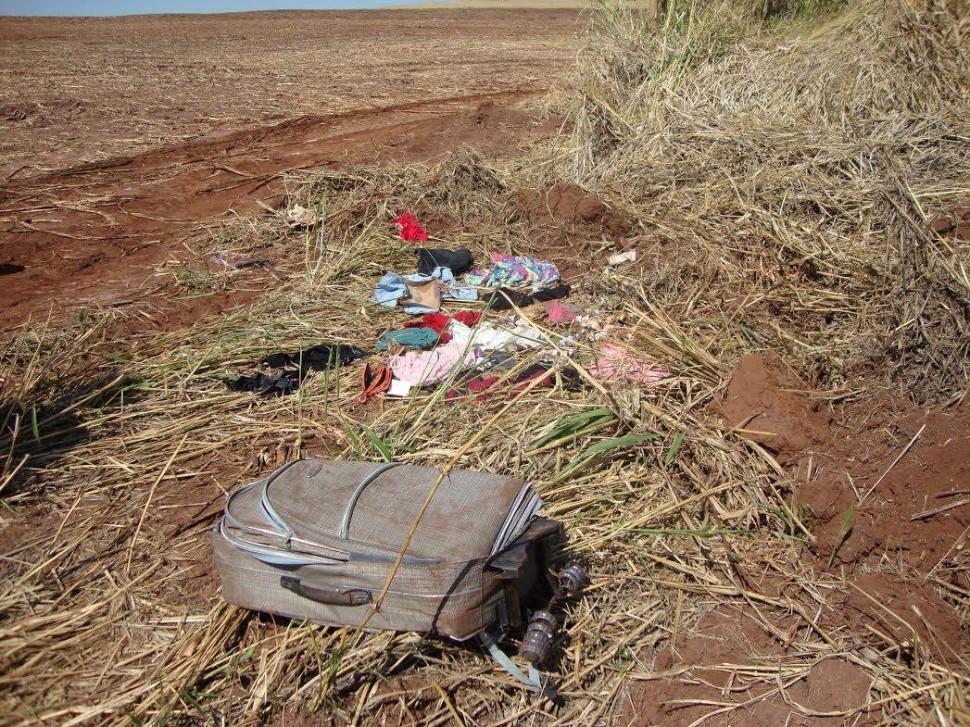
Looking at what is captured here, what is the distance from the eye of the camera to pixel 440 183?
6.29 metres

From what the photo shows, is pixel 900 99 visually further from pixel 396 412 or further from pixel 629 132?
pixel 396 412

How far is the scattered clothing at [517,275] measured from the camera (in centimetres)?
500

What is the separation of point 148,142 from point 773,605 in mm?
9025

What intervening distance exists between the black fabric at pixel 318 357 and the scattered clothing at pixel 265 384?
15cm

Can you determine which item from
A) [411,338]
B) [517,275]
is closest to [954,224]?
[517,275]

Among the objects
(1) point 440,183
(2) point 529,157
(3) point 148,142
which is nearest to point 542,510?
(1) point 440,183

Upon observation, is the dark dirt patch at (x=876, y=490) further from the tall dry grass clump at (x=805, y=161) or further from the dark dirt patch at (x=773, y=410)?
the tall dry grass clump at (x=805, y=161)

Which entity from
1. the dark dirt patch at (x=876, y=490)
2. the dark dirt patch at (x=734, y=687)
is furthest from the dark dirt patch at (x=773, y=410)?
the dark dirt patch at (x=734, y=687)

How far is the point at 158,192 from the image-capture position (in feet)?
23.2

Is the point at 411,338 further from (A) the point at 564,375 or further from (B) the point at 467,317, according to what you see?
(A) the point at 564,375

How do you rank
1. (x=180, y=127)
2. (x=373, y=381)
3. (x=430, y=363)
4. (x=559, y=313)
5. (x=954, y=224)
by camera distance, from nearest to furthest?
(x=954, y=224), (x=373, y=381), (x=430, y=363), (x=559, y=313), (x=180, y=127)

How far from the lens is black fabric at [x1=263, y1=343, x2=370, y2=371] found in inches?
157

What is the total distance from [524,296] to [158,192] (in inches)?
173

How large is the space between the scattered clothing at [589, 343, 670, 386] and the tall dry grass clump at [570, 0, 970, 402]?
2.08 feet
